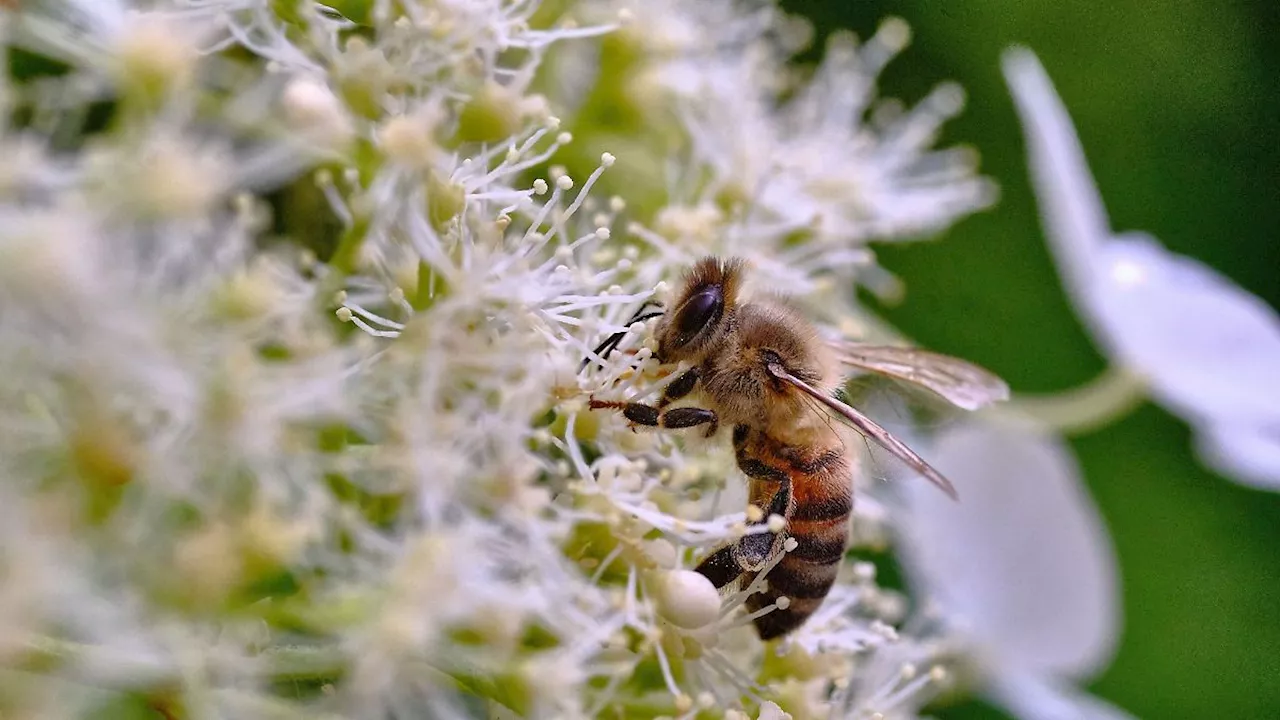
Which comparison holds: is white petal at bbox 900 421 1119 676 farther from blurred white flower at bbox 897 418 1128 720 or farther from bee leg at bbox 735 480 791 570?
bee leg at bbox 735 480 791 570

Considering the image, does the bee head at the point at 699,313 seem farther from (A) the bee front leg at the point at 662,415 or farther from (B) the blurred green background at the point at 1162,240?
(B) the blurred green background at the point at 1162,240

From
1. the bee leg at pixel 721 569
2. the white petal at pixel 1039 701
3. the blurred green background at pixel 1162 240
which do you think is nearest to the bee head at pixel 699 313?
the bee leg at pixel 721 569

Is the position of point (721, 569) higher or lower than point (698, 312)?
lower

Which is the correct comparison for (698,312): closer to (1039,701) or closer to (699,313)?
(699,313)

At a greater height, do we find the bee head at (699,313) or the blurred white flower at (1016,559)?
the bee head at (699,313)

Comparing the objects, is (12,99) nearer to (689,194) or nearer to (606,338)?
(606,338)

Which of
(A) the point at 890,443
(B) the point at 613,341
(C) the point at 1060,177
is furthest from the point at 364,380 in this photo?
(C) the point at 1060,177
